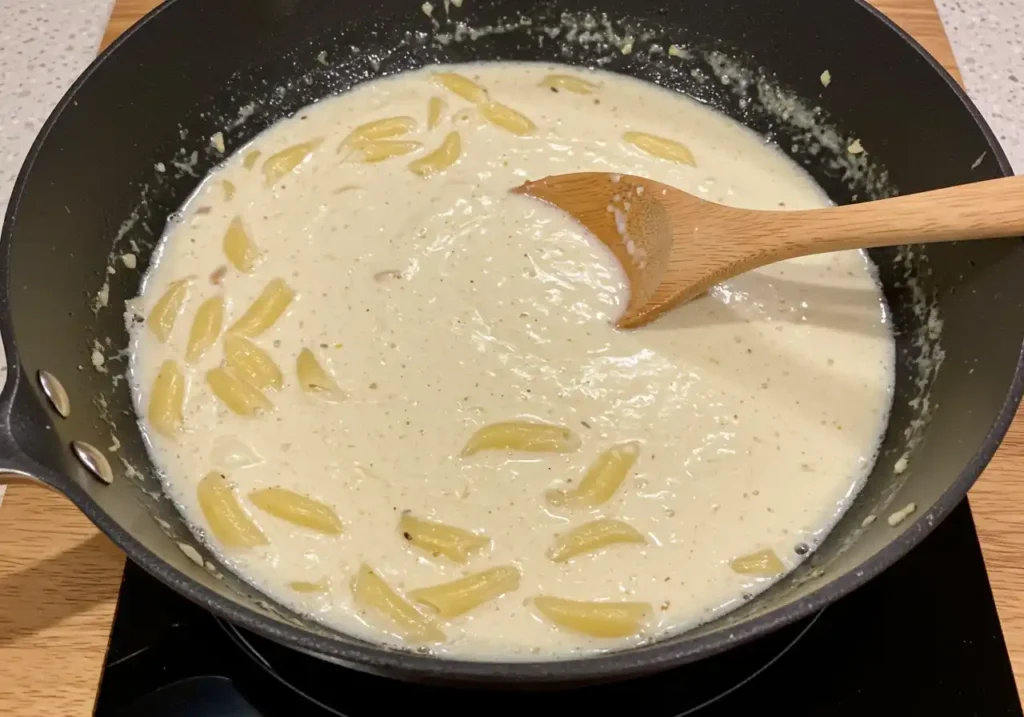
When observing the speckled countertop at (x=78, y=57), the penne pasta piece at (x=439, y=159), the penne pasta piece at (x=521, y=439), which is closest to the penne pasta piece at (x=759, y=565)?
the penne pasta piece at (x=521, y=439)

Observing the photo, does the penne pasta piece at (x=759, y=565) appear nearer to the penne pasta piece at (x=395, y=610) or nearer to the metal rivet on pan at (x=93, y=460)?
the penne pasta piece at (x=395, y=610)

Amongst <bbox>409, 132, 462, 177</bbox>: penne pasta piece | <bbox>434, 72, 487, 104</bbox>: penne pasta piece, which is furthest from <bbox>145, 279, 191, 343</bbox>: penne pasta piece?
<bbox>434, 72, 487, 104</bbox>: penne pasta piece

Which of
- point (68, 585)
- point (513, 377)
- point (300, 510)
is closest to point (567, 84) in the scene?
point (513, 377)

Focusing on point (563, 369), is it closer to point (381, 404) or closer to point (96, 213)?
point (381, 404)

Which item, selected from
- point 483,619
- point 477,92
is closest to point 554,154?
point 477,92

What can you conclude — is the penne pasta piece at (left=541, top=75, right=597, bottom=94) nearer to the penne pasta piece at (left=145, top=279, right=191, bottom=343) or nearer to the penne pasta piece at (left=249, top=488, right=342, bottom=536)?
the penne pasta piece at (left=145, top=279, right=191, bottom=343)

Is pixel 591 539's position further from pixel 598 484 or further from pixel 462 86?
pixel 462 86
